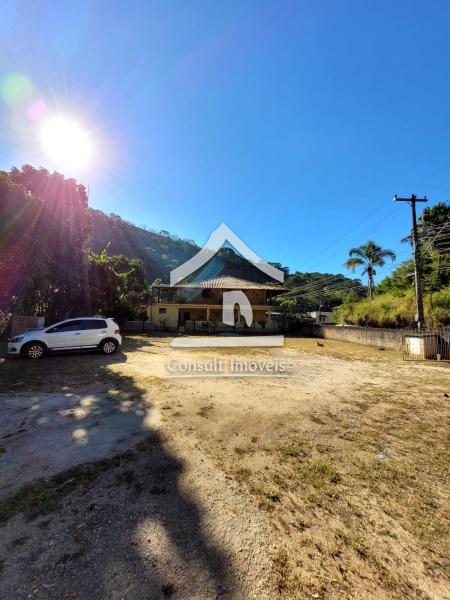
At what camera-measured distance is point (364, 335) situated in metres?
18.5

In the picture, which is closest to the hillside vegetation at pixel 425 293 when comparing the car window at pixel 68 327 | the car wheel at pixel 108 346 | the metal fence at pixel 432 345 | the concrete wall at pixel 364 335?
the concrete wall at pixel 364 335

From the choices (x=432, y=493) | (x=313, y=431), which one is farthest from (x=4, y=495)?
(x=432, y=493)

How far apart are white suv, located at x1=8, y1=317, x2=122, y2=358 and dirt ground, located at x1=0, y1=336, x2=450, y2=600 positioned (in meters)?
4.68

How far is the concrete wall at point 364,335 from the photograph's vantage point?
15.4m

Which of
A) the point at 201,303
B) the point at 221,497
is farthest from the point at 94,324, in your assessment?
the point at 201,303

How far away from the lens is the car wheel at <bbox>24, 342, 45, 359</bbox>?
30.9 ft

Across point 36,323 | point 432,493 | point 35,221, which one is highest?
point 35,221

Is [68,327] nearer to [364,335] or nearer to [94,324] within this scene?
[94,324]

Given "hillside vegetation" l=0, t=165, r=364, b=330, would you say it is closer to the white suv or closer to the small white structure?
the white suv

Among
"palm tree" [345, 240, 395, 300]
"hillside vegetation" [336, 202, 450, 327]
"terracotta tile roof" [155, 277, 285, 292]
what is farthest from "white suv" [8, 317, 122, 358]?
"palm tree" [345, 240, 395, 300]

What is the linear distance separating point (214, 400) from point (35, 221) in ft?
34.8

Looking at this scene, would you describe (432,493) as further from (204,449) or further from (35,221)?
(35,221)

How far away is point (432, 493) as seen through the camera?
2775mm

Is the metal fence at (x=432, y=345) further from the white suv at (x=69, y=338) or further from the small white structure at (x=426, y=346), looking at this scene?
the white suv at (x=69, y=338)
